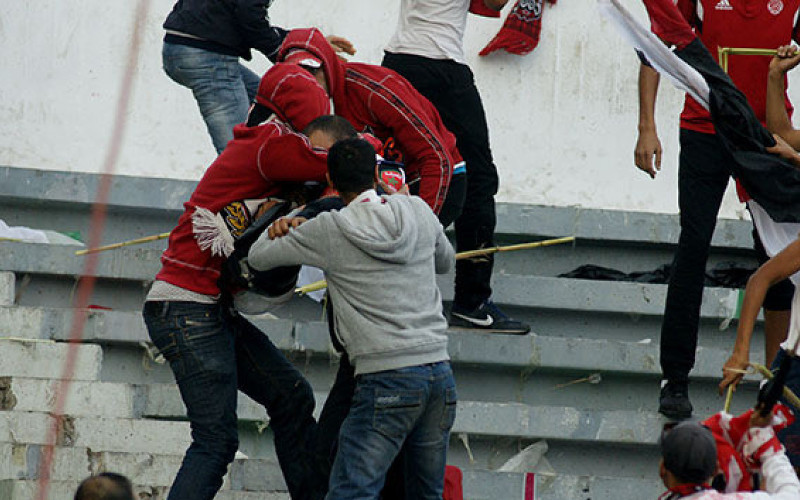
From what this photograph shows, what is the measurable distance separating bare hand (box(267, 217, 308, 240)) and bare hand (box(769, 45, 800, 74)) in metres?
1.99

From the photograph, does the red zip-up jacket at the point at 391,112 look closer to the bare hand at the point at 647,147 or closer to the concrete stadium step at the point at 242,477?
the bare hand at the point at 647,147

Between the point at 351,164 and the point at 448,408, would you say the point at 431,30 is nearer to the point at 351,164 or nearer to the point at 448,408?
the point at 351,164

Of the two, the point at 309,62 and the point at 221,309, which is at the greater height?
the point at 309,62

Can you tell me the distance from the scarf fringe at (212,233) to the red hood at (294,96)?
399 mm

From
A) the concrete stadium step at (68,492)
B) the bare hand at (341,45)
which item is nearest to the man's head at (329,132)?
the bare hand at (341,45)

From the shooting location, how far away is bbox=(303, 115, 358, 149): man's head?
4180mm

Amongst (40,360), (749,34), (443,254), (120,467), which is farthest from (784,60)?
(40,360)

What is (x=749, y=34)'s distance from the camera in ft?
17.8

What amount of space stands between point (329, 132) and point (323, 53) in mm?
542

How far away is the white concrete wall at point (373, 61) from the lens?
757cm

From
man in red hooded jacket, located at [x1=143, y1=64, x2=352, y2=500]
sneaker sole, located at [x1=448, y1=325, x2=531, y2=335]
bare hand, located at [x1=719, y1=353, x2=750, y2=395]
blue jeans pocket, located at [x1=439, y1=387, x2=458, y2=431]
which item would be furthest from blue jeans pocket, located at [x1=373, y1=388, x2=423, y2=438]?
sneaker sole, located at [x1=448, y1=325, x2=531, y2=335]

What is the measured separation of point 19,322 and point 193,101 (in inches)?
83.2

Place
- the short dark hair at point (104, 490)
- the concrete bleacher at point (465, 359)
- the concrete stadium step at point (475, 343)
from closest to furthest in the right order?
the short dark hair at point (104, 490) < the concrete bleacher at point (465, 359) < the concrete stadium step at point (475, 343)

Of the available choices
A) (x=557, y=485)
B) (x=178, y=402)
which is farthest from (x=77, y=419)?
(x=557, y=485)
